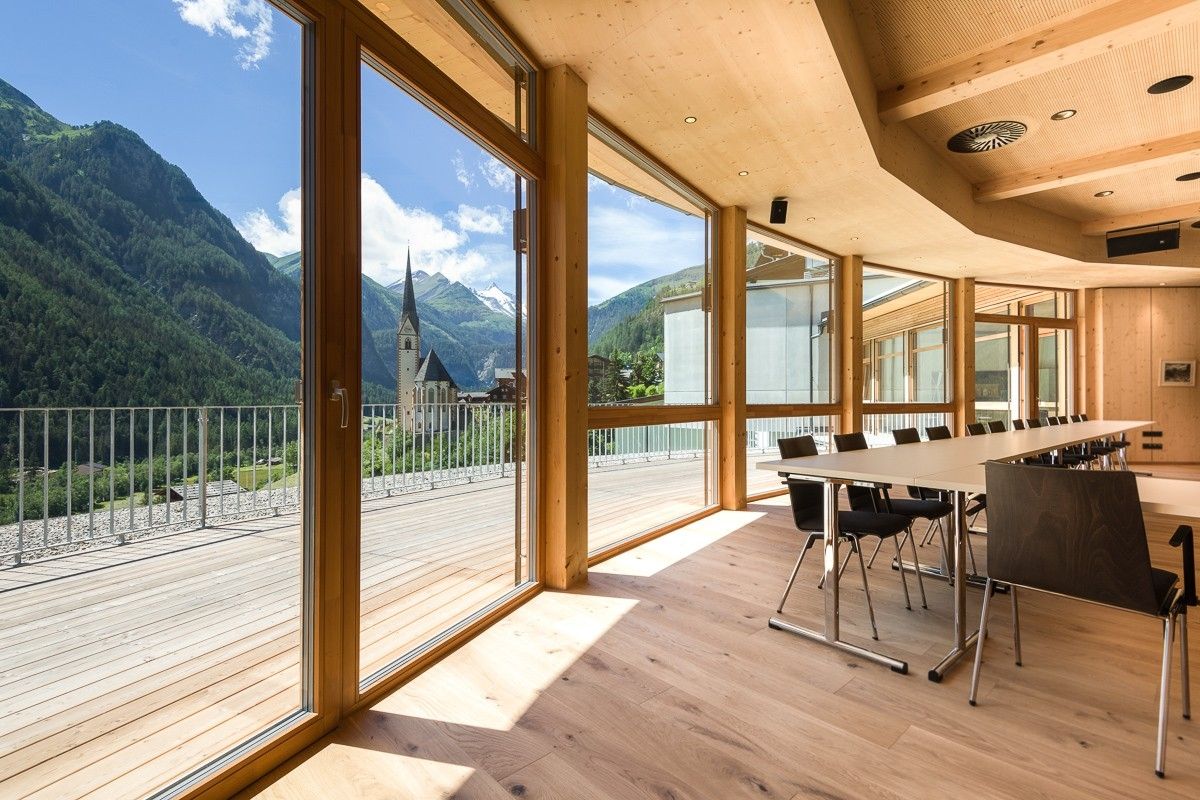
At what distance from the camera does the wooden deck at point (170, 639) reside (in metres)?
1.75

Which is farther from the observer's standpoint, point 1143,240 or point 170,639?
point 1143,240

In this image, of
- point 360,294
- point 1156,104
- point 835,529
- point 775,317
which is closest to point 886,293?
point 775,317

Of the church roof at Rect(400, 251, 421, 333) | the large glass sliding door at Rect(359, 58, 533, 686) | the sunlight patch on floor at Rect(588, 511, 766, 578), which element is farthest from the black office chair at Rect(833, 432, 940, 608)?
the church roof at Rect(400, 251, 421, 333)

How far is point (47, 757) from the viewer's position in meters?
1.70

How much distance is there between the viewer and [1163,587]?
1.91 metres

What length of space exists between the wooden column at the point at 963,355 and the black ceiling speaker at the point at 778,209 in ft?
15.8

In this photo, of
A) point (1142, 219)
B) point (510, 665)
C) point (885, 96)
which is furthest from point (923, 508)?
point (1142, 219)

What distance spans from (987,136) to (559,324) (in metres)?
4.08

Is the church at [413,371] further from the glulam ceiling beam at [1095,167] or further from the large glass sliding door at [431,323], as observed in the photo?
the glulam ceiling beam at [1095,167]

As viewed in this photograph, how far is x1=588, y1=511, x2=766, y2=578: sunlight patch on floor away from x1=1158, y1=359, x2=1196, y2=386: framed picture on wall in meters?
8.73

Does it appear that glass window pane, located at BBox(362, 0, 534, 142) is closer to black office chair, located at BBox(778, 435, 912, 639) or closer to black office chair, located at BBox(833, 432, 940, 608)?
black office chair, located at BBox(778, 435, 912, 639)

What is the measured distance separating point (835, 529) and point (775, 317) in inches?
166

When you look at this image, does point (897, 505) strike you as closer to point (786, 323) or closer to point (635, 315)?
point (635, 315)

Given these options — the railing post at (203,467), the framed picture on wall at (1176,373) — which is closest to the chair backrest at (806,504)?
the railing post at (203,467)
